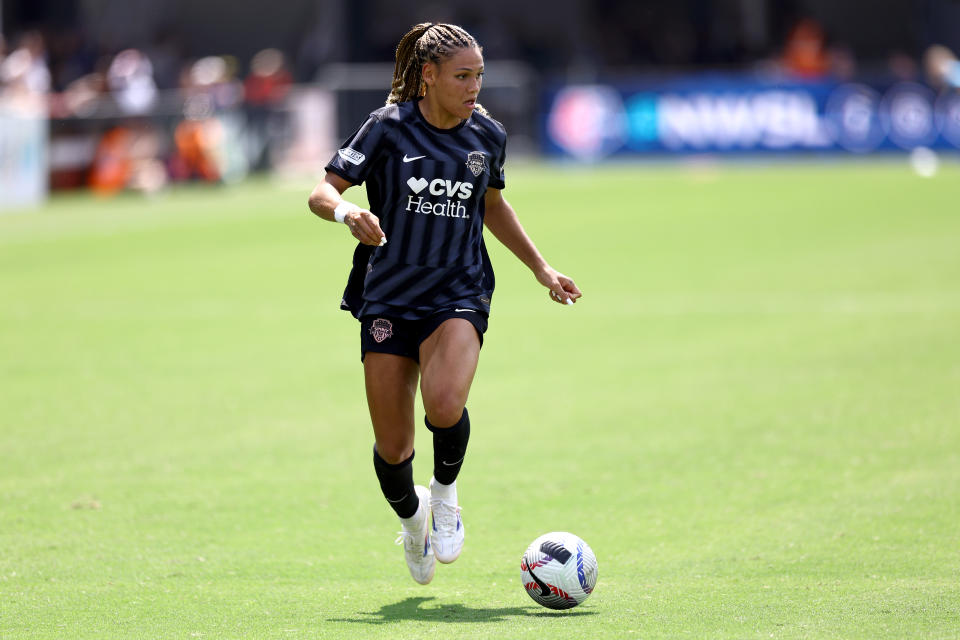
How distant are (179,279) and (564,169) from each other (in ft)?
53.1

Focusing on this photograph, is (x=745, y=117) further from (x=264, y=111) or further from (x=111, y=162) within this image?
(x=111, y=162)

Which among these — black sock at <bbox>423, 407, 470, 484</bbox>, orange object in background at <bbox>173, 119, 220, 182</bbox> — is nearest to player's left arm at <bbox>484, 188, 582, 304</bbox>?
black sock at <bbox>423, 407, 470, 484</bbox>

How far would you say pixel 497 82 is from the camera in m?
33.8

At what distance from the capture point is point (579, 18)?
42312 mm

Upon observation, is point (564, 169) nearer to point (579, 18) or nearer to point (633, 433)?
point (579, 18)

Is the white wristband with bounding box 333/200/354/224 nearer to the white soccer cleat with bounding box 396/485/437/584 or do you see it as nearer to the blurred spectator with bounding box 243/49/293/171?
the white soccer cleat with bounding box 396/485/437/584

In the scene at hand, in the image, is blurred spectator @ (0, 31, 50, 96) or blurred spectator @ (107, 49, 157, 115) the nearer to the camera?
blurred spectator @ (0, 31, 50, 96)

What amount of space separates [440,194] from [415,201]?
11cm

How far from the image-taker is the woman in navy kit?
5.63 metres

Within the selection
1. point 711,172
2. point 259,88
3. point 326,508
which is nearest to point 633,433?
point 326,508

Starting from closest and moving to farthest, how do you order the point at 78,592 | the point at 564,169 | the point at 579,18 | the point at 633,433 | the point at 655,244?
the point at 78,592, the point at 633,433, the point at 655,244, the point at 564,169, the point at 579,18

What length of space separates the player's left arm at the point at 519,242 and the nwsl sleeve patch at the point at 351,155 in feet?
2.07

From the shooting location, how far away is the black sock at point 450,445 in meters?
5.70

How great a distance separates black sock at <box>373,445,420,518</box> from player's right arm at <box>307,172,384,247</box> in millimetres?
974
